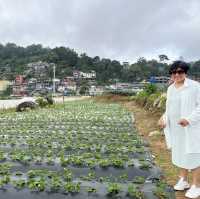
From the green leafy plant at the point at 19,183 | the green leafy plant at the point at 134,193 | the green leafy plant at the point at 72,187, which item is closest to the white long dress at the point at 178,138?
the green leafy plant at the point at 134,193

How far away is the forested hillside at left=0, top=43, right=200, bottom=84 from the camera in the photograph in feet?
159

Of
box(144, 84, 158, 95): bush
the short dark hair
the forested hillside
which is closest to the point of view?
the short dark hair

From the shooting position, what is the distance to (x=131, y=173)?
20.1 feet

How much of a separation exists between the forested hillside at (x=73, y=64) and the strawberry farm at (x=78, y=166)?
34.0 m

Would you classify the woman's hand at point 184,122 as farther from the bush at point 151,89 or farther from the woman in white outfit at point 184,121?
the bush at point 151,89

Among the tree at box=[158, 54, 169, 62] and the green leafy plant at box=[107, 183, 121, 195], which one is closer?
the green leafy plant at box=[107, 183, 121, 195]

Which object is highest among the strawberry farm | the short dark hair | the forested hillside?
the forested hillside

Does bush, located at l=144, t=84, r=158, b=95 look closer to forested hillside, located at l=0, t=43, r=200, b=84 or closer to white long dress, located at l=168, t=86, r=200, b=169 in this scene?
white long dress, located at l=168, t=86, r=200, b=169

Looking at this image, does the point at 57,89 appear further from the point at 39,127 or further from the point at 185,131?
the point at 185,131

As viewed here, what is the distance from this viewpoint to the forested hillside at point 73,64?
48.4 m

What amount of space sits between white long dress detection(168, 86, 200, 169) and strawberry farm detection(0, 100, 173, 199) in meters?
0.42

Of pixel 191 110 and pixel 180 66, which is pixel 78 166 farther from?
pixel 180 66

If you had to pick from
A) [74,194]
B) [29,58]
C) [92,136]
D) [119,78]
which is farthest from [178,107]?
[29,58]

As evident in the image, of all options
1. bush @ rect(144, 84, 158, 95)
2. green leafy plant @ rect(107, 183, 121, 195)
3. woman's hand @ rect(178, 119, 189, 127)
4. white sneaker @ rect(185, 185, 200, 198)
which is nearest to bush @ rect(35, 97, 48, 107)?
bush @ rect(144, 84, 158, 95)
